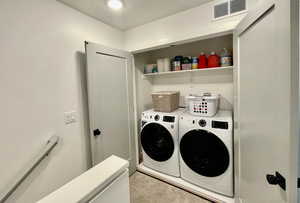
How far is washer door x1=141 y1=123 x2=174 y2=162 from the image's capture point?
1.93m

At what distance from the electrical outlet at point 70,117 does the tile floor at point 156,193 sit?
1248 millimetres

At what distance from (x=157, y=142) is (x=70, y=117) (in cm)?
127

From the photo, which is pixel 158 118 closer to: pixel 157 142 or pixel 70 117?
pixel 157 142

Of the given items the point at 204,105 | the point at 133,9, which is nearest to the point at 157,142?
the point at 204,105

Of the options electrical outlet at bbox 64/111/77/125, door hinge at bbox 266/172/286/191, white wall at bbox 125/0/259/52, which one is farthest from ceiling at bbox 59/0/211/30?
door hinge at bbox 266/172/286/191

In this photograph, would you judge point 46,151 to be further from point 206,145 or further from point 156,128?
point 206,145

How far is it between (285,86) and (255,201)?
3.16 ft

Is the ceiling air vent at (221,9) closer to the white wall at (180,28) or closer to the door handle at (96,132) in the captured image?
the white wall at (180,28)

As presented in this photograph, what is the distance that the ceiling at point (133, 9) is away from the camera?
1.49 m

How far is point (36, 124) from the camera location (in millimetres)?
1288

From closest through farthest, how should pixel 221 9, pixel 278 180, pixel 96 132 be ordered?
pixel 278 180
pixel 221 9
pixel 96 132

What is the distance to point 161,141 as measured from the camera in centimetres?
207

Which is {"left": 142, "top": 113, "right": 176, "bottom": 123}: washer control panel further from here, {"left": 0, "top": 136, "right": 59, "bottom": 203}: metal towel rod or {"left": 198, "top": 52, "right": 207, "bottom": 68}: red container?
{"left": 0, "top": 136, "right": 59, "bottom": 203}: metal towel rod

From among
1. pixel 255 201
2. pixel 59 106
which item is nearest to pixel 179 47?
pixel 59 106
